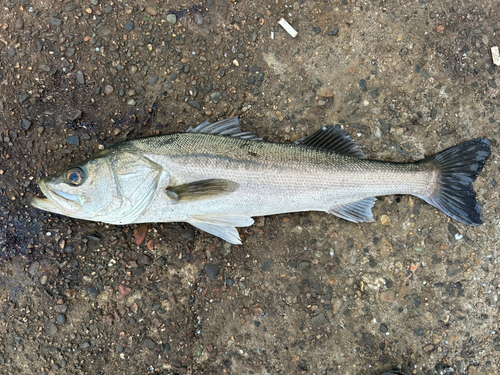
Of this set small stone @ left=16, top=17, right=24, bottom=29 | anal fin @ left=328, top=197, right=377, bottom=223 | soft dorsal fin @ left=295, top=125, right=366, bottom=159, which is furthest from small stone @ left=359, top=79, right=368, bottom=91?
small stone @ left=16, top=17, right=24, bottom=29

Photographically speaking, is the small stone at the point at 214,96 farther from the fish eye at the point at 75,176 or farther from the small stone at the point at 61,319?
the small stone at the point at 61,319

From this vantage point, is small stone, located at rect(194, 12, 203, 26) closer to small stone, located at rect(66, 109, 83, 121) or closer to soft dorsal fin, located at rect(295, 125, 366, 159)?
small stone, located at rect(66, 109, 83, 121)

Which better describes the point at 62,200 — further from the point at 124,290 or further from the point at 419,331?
the point at 419,331

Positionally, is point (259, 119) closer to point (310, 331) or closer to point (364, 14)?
point (364, 14)

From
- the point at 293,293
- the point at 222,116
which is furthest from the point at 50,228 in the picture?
the point at 293,293

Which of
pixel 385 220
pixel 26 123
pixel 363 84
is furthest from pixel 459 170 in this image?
pixel 26 123
